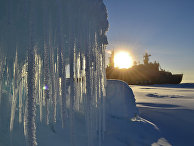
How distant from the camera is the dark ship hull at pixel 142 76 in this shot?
2580cm

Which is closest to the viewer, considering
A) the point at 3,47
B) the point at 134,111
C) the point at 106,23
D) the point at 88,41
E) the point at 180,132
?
the point at 3,47

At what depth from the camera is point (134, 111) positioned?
342 centimetres

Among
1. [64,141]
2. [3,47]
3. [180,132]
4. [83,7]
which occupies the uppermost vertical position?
[83,7]

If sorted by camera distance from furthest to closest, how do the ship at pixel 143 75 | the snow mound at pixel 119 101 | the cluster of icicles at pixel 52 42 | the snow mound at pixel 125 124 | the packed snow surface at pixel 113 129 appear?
the ship at pixel 143 75 < the snow mound at pixel 119 101 < the snow mound at pixel 125 124 < the packed snow surface at pixel 113 129 < the cluster of icicles at pixel 52 42

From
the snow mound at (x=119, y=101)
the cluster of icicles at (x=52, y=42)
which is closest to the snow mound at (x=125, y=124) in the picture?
the snow mound at (x=119, y=101)

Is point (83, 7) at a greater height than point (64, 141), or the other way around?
point (83, 7)

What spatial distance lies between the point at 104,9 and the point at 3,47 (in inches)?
52.2

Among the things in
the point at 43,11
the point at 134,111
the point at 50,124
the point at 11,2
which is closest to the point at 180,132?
the point at 134,111

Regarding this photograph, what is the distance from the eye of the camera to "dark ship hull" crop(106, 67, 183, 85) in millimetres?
25797

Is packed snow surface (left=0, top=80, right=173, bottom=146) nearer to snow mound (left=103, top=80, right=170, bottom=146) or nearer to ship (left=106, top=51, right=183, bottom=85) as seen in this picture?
snow mound (left=103, top=80, right=170, bottom=146)

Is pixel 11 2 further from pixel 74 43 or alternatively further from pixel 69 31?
pixel 74 43

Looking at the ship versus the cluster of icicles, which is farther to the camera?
the ship

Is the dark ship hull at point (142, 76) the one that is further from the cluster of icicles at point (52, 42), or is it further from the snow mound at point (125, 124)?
the cluster of icicles at point (52, 42)

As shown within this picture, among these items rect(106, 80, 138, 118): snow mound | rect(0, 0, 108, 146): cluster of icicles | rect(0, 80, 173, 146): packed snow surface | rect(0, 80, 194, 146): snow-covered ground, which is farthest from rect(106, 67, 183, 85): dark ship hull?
rect(0, 0, 108, 146): cluster of icicles
